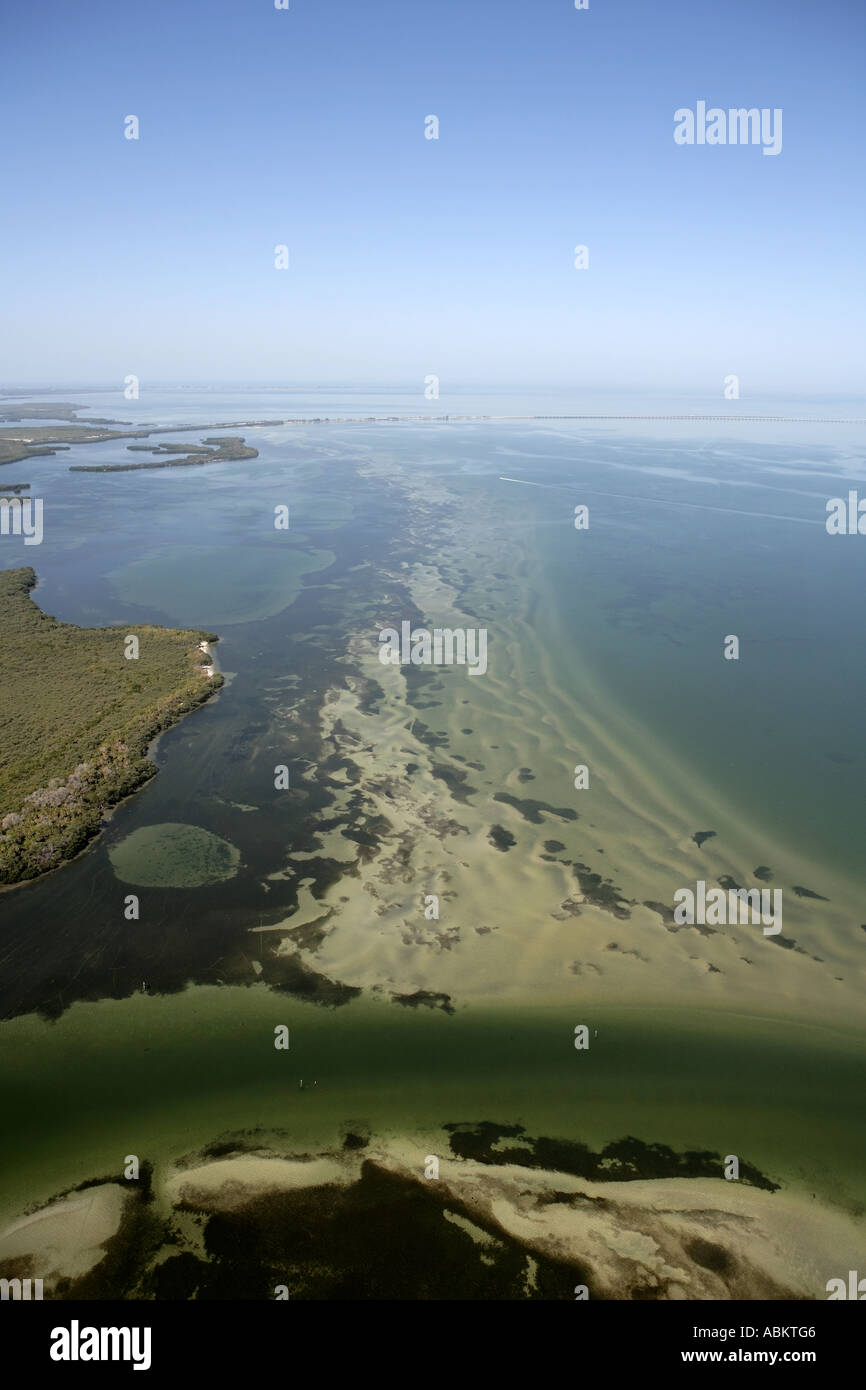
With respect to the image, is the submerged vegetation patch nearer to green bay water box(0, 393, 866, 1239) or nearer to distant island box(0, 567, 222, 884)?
green bay water box(0, 393, 866, 1239)

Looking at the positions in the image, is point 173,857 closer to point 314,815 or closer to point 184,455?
point 314,815

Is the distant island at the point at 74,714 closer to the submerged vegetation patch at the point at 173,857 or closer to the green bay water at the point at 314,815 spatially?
the green bay water at the point at 314,815

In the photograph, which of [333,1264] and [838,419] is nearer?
[333,1264]

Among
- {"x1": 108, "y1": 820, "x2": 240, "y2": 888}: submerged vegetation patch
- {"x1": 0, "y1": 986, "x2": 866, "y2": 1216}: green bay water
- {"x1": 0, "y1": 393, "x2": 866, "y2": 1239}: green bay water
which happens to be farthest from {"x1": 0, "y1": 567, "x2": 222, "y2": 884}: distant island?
{"x1": 0, "y1": 986, "x2": 866, "y2": 1216}: green bay water

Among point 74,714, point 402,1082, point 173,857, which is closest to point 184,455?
point 74,714

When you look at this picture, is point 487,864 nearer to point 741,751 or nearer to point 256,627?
point 741,751
